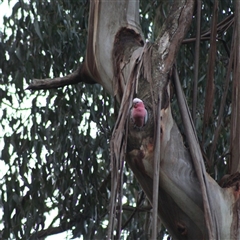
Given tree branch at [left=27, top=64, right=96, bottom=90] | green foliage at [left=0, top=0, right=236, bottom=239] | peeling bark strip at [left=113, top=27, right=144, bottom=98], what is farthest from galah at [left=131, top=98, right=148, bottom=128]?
green foliage at [left=0, top=0, right=236, bottom=239]

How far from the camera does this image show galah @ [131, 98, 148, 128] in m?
1.82

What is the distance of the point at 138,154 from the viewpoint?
1859 millimetres

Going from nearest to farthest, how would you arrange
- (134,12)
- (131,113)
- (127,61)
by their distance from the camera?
(131,113), (127,61), (134,12)

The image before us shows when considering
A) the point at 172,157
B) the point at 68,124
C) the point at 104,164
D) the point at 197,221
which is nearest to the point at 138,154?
the point at 172,157

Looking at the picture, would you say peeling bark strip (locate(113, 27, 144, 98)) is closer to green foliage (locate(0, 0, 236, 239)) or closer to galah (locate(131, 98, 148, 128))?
galah (locate(131, 98, 148, 128))

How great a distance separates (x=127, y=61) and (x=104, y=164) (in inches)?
80.4

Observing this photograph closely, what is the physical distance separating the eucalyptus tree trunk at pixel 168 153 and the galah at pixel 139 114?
0.05 feet

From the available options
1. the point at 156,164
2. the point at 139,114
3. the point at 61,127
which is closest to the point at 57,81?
the point at 139,114

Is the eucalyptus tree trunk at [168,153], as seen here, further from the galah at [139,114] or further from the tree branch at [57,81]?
the tree branch at [57,81]

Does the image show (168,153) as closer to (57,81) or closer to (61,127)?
(57,81)

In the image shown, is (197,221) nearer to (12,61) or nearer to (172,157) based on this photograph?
(172,157)

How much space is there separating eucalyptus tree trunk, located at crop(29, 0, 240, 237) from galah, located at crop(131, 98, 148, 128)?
0.05 feet

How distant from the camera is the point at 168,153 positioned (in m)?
1.87

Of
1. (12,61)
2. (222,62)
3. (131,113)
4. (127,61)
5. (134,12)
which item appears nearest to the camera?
(131,113)
